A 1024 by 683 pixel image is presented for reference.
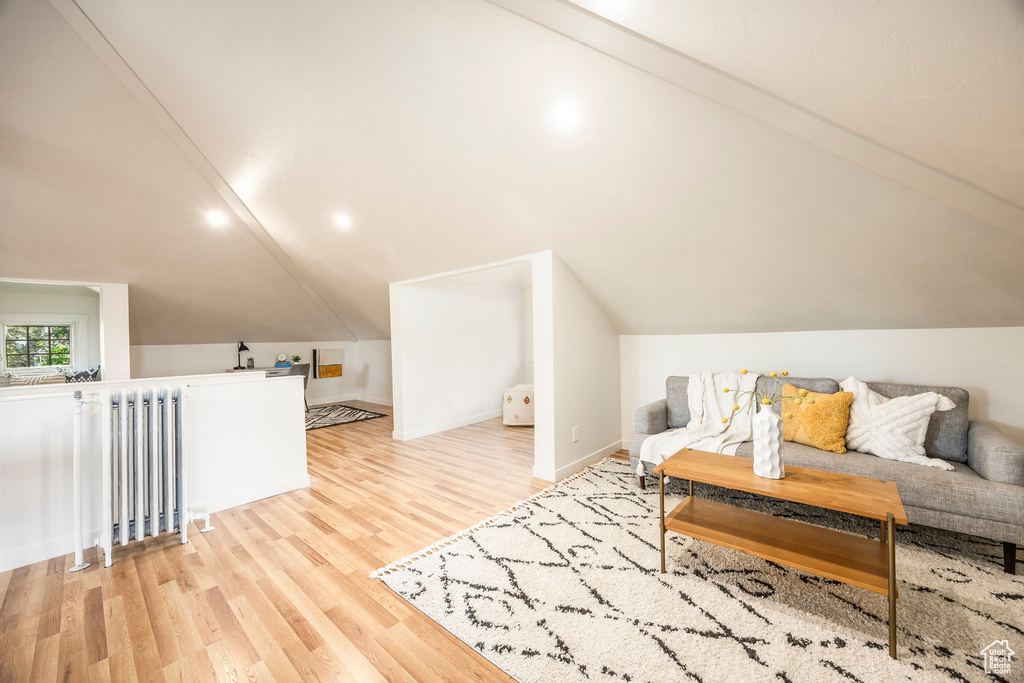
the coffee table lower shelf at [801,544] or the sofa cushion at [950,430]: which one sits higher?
the sofa cushion at [950,430]

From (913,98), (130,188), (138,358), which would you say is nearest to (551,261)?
(913,98)

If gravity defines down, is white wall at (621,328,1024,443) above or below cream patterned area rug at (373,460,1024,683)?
above

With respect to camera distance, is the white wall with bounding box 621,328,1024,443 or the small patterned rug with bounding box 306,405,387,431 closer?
the white wall with bounding box 621,328,1024,443

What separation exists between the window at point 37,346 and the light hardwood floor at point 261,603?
523 centimetres

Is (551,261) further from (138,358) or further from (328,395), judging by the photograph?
(138,358)

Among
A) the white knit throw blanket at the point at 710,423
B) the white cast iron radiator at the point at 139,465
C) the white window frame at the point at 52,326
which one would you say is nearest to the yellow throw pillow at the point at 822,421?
the white knit throw blanket at the point at 710,423

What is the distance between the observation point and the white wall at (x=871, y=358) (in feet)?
8.47

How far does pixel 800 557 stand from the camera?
166cm

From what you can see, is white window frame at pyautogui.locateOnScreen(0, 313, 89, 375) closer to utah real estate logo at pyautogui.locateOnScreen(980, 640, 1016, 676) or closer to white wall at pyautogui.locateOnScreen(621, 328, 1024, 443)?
white wall at pyautogui.locateOnScreen(621, 328, 1024, 443)

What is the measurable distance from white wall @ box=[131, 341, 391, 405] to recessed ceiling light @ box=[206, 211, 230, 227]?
9.89 ft

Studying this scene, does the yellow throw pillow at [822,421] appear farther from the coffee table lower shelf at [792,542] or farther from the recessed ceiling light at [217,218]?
the recessed ceiling light at [217,218]

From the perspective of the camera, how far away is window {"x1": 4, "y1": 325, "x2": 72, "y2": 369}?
17.4 ft

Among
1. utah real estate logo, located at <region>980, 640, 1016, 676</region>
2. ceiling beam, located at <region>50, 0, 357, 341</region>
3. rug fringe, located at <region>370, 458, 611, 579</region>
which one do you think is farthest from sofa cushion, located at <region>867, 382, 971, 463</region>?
ceiling beam, located at <region>50, 0, 357, 341</region>

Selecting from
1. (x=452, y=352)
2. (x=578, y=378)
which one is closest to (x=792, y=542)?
(x=578, y=378)
